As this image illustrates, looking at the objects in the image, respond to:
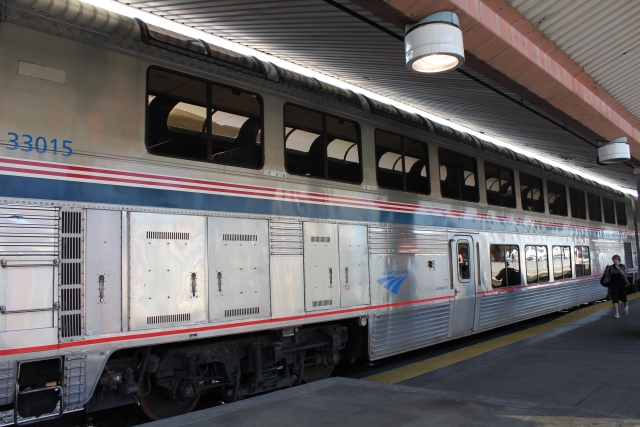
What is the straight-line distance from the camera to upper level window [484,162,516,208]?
9836 mm

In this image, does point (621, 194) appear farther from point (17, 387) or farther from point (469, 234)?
point (17, 387)

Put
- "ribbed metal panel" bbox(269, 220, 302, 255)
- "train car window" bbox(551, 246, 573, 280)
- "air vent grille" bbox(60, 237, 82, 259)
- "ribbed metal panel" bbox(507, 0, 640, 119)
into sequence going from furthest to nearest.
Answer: "train car window" bbox(551, 246, 573, 280), "ribbed metal panel" bbox(269, 220, 302, 255), "ribbed metal panel" bbox(507, 0, 640, 119), "air vent grille" bbox(60, 237, 82, 259)

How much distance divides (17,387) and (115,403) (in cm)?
99

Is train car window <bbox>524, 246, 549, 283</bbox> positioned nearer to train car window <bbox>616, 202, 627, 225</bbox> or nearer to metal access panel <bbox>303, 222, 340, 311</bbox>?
metal access panel <bbox>303, 222, 340, 311</bbox>

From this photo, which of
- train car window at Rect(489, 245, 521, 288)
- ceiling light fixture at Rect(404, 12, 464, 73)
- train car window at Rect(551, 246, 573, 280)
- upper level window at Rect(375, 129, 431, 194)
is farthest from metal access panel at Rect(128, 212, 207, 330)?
train car window at Rect(551, 246, 573, 280)

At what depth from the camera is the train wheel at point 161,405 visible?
495cm

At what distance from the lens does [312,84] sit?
6.12 meters

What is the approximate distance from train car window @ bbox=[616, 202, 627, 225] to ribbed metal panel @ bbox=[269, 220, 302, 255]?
50.4 feet

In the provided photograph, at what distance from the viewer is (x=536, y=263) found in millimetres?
11180

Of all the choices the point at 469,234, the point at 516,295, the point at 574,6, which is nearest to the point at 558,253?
the point at 516,295

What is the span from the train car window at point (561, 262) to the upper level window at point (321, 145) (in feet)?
24.8

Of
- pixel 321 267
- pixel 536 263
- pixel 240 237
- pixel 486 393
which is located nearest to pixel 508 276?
pixel 536 263

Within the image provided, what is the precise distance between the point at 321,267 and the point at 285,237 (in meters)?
0.66

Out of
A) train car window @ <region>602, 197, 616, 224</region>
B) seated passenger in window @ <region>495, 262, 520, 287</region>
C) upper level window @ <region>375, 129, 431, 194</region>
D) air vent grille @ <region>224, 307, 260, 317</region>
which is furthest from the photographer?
train car window @ <region>602, 197, 616, 224</region>
